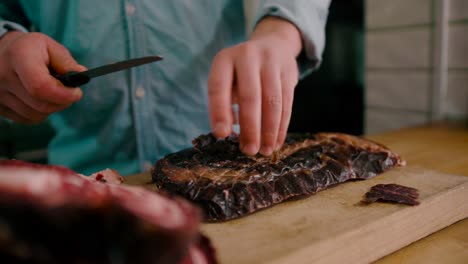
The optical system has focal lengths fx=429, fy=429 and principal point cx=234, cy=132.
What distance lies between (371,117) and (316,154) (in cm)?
307

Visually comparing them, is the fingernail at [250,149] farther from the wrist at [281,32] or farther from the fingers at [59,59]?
the fingers at [59,59]

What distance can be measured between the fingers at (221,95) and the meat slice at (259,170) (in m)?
0.22

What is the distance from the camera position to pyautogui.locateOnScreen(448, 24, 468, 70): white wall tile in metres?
3.59

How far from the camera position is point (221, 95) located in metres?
1.29

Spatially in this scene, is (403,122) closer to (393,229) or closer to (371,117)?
(371,117)

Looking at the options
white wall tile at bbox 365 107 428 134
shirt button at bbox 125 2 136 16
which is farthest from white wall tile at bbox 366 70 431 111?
shirt button at bbox 125 2 136 16

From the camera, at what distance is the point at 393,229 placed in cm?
129

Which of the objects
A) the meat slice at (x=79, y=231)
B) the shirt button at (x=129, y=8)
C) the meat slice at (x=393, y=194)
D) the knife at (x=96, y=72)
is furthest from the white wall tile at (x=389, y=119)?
the meat slice at (x=79, y=231)

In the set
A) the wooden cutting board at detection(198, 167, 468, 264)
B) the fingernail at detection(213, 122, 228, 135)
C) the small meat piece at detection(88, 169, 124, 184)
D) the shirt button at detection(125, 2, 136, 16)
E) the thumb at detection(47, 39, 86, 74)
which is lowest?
the wooden cutting board at detection(198, 167, 468, 264)

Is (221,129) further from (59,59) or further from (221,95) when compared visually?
(59,59)

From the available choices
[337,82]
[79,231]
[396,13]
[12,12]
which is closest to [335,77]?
[337,82]

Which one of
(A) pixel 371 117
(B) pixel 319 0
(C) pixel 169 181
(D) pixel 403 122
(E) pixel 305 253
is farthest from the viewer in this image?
(A) pixel 371 117

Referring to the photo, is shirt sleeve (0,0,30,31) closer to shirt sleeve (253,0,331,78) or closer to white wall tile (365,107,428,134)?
shirt sleeve (253,0,331,78)

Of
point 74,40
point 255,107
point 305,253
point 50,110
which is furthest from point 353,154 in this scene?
point 74,40
